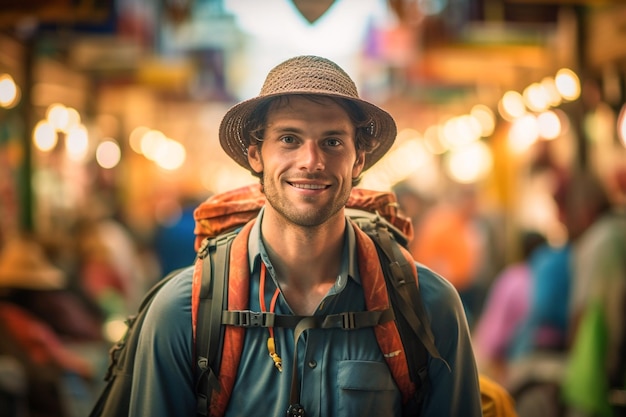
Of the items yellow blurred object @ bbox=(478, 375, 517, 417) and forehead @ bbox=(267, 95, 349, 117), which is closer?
forehead @ bbox=(267, 95, 349, 117)

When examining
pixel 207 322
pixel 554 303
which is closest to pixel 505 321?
pixel 554 303

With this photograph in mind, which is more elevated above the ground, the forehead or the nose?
the forehead

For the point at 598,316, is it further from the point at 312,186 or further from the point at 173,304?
the point at 173,304

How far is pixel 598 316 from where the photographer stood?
617 cm

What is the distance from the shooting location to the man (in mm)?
3004

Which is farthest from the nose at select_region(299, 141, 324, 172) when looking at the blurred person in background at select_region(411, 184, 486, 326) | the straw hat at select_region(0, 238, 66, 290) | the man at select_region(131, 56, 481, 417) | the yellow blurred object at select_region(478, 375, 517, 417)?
the blurred person in background at select_region(411, 184, 486, 326)

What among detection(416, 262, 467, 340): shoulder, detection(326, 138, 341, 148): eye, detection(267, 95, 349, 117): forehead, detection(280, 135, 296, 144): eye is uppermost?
detection(267, 95, 349, 117): forehead

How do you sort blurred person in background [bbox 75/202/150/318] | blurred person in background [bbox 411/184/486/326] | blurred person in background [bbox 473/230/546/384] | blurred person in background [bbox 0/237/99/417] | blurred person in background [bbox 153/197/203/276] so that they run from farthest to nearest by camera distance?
blurred person in background [bbox 411/184/486/326] < blurred person in background [bbox 75/202/150/318] < blurred person in background [bbox 153/197/203/276] < blurred person in background [bbox 473/230/546/384] < blurred person in background [bbox 0/237/99/417]

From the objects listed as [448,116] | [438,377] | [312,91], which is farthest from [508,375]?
[448,116]

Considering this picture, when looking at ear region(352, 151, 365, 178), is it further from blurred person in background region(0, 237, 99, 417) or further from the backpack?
blurred person in background region(0, 237, 99, 417)

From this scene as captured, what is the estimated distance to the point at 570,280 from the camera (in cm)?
692

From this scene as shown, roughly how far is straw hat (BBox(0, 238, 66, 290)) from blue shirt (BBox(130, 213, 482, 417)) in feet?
15.9

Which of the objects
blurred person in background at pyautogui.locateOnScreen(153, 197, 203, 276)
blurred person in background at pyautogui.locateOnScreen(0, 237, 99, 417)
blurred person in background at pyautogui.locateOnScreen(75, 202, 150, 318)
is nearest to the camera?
blurred person in background at pyautogui.locateOnScreen(0, 237, 99, 417)

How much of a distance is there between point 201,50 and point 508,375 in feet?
75.5
